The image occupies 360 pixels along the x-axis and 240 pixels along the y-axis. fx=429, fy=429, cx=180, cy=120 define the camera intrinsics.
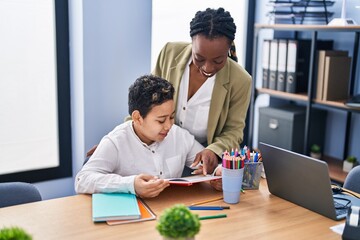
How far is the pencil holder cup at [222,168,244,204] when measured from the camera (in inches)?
58.4

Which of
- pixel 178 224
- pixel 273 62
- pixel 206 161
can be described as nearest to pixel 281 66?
pixel 273 62

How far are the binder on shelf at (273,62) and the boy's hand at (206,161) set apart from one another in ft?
5.44

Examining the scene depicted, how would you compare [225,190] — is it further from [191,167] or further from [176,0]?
[176,0]

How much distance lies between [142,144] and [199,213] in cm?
40

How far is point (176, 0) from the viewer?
3.21m

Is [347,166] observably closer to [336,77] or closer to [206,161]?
[336,77]

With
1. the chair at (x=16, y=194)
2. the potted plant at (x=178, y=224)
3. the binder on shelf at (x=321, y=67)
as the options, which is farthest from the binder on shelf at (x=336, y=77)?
the potted plant at (x=178, y=224)

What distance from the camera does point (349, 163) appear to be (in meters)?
2.93

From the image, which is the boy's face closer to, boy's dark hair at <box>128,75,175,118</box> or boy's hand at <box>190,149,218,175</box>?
boy's dark hair at <box>128,75,175,118</box>

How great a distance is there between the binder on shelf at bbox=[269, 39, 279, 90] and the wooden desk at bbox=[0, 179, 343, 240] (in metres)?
1.81

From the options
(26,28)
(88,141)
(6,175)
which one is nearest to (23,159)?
(6,175)

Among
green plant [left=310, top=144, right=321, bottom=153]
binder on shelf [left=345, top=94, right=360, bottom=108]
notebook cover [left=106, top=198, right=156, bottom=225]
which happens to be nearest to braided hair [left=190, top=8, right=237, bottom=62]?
notebook cover [left=106, top=198, right=156, bottom=225]

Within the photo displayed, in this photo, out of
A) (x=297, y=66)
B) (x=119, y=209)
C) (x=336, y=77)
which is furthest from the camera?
(x=297, y=66)

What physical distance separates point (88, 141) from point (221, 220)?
1549mm
